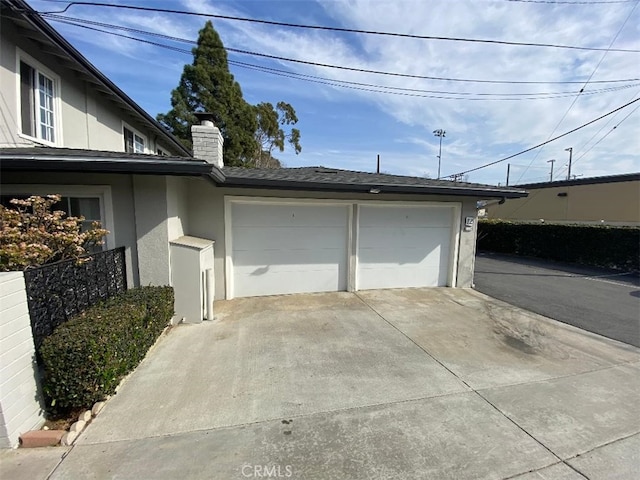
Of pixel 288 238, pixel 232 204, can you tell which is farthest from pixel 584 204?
pixel 232 204

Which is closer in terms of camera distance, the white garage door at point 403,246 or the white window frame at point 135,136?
the white garage door at point 403,246

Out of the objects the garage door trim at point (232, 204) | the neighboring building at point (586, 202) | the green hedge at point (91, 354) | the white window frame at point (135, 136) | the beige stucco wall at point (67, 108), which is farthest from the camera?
the neighboring building at point (586, 202)

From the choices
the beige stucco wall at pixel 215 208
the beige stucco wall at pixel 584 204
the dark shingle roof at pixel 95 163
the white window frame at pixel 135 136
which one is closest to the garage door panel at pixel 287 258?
the beige stucco wall at pixel 215 208

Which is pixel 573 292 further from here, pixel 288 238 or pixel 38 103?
pixel 38 103

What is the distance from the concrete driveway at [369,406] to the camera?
2.18m

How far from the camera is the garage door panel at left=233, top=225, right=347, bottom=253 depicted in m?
6.18

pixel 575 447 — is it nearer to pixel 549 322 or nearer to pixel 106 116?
pixel 549 322

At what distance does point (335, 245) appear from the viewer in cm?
673

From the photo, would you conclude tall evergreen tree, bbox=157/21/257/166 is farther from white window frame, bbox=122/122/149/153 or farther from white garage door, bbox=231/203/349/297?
white garage door, bbox=231/203/349/297

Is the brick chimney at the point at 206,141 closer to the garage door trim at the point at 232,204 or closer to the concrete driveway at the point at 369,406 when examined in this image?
the garage door trim at the point at 232,204

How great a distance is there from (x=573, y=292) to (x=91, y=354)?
380 inches

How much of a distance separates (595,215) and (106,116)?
2060cm

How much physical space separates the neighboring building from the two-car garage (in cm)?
1247

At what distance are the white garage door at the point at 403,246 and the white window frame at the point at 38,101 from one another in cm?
609
